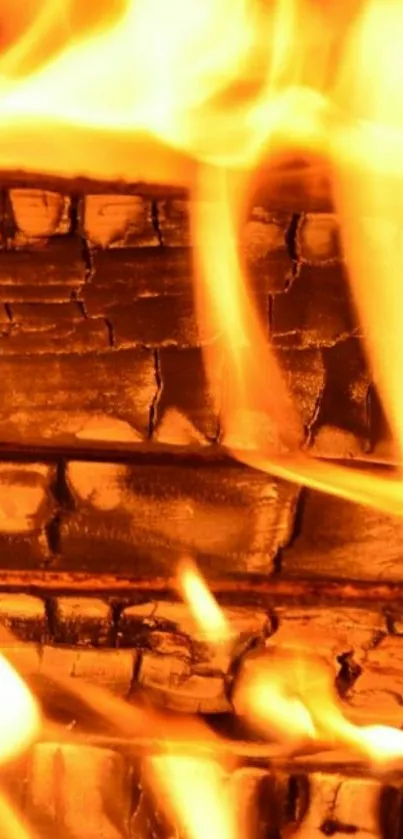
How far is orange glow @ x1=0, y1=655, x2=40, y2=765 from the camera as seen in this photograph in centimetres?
99

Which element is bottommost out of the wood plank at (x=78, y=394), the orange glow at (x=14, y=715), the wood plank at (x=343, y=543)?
the orange glow at (x=14, y=715)

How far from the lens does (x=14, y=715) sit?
3.26 feet

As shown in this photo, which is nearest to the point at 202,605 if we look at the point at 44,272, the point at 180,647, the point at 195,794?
the point at 180,647

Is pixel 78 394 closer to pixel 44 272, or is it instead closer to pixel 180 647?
pixel 44 272

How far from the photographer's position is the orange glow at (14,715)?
3.25ft

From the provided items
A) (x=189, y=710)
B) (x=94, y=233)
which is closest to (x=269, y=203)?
(x=94, y=233)

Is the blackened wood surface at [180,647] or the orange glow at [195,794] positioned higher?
the blackened wood surface at [180,647]

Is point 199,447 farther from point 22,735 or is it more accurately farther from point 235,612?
point 22,735

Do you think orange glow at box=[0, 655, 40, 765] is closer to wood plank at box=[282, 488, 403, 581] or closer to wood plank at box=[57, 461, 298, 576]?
wood plank at box=[57, 461, 298, 576]

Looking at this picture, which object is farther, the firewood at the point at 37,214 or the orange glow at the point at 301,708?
the orange glow at the point at 301,708

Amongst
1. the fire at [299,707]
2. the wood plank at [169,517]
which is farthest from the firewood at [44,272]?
the fire at [299,707]

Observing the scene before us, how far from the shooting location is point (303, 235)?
897 millimetres

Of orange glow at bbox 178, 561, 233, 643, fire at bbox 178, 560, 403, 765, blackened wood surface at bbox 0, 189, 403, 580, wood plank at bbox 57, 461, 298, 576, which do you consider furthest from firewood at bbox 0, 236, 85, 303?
fire at bbox 178, 560, 403, 765

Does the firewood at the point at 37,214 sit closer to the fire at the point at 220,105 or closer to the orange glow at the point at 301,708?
the fire at the point at 220,105
